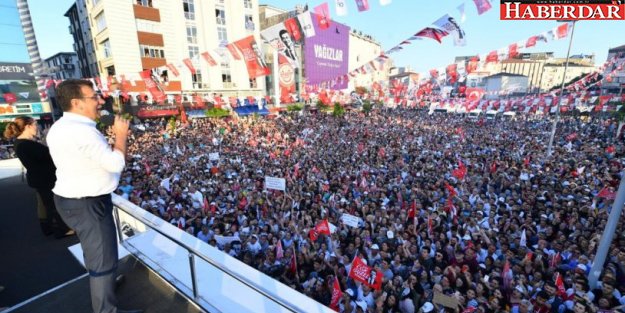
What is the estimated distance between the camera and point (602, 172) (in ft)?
37.6

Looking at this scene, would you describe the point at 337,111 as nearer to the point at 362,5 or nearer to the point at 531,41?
the point at 531,41

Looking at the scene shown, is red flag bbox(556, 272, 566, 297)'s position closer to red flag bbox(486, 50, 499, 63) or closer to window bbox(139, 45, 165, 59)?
red flag bbox(486, 50, 499, 63)

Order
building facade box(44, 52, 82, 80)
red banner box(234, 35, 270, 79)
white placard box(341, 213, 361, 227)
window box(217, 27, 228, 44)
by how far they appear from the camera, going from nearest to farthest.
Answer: white placard box(341, 213, 361, 227), red banner box(234, 35, 270, 79), window box(217, 27, 228, 44), building facade box(44, 52, 82, 80)

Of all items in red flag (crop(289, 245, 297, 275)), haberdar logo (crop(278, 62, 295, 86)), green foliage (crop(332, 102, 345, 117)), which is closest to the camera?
red flag (crop(289, 245, 297, 275))

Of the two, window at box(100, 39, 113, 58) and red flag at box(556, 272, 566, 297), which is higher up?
window at box(100, 39, 113, 58)

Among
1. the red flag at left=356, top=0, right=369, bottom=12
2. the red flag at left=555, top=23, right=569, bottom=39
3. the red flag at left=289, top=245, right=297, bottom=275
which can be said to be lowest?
the red flag at left=289, top=245, right=297, bottom=275

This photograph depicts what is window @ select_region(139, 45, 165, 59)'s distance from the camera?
90.6 ft

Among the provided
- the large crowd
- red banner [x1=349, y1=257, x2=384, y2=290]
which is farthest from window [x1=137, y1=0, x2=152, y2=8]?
red banner [x1=349, y1=257, x2=384, y2=290]

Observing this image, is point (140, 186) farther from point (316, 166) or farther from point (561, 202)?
point (561, 202)

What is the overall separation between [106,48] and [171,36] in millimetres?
5898

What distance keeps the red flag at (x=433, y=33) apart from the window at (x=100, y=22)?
2772cm

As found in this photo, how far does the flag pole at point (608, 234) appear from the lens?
14.5ft

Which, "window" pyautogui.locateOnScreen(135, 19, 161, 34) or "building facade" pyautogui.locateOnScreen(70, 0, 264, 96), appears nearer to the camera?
"building facade" pyautogui.locateOnScreen(70, 0, 264, 96)

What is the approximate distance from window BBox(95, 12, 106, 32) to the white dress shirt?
1259 inches
